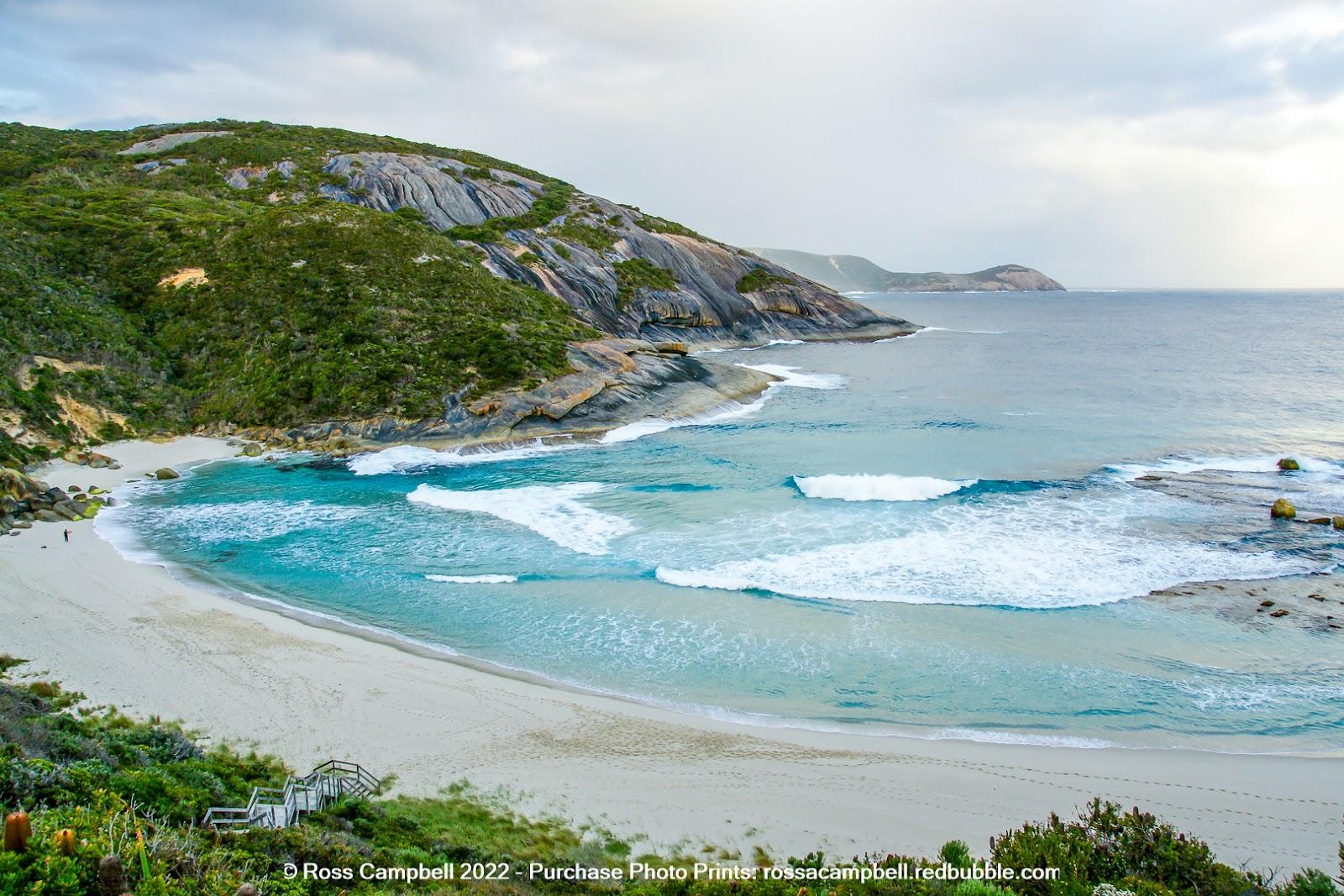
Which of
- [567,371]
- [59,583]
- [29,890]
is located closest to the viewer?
[29,890]

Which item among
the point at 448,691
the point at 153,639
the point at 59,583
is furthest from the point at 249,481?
the point at 448,691

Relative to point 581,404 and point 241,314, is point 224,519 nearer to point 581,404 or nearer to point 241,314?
point 581,404

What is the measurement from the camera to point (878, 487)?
97.9 feet

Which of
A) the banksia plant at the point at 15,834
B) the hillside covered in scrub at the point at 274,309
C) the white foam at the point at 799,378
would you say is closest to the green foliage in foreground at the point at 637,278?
the hillside covered in scrub at the point at 274,309

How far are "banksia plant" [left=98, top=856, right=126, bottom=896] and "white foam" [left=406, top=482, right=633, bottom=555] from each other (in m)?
17.5

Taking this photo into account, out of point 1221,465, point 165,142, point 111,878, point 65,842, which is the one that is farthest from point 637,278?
point 111,878

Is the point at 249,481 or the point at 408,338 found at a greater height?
the point at 408,338

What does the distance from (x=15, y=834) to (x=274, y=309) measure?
42.6 metres

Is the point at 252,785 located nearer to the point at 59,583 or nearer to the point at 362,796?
the point at 362,796

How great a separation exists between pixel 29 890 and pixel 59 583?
1805cm

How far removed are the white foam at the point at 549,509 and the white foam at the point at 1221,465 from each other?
22.7m

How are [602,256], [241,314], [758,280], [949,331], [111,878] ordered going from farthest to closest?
[949,331] < [758,280] < [602,256] < [241,314] < [111,878]

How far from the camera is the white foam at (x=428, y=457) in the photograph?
111ft

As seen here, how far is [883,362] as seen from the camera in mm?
68750
